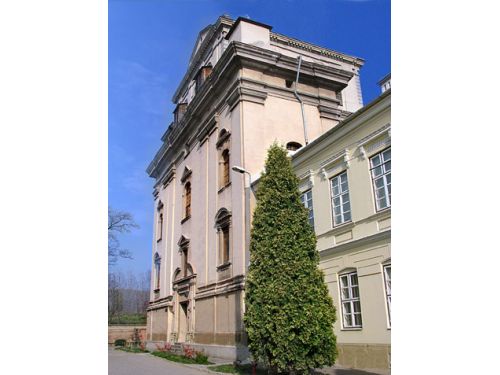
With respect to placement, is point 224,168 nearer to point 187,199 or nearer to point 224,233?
point 224,233

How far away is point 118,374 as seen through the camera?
11938 millimetres

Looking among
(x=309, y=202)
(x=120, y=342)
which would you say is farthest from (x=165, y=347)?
(x=309, y=202)

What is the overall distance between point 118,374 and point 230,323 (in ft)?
14.9

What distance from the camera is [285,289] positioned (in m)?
9.33

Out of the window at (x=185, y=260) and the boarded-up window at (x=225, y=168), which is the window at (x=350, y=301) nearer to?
the boarded-up window at (x=225, y=168)

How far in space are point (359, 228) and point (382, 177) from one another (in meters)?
1.35

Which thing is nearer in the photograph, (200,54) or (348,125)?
(348,125)

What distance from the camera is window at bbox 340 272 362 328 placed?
34.6 feet

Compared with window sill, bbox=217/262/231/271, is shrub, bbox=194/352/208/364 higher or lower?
lower

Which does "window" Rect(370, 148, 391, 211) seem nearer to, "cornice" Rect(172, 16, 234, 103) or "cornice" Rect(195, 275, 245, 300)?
"cornice" Rect(195, 275, 245, 300)

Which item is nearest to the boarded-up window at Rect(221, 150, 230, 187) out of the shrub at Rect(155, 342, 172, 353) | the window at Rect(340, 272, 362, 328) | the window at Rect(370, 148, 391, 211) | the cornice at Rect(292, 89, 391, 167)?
the cornice at Rect(292, 89, 391, 167)
